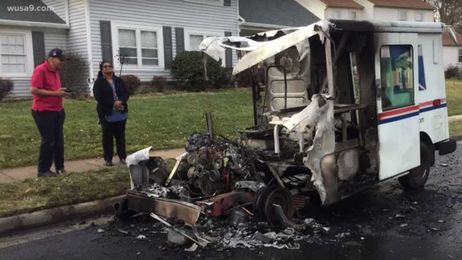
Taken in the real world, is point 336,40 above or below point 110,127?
above

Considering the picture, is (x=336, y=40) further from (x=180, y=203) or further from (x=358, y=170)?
(x=180, y=203)

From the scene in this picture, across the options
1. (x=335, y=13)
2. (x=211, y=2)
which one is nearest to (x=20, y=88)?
(x=211, y=2)

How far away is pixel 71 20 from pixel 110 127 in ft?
43.0

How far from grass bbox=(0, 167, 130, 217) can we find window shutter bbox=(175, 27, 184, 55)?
588 inches

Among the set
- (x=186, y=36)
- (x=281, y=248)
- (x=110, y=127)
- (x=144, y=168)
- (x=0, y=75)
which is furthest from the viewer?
(x=186, y=36)

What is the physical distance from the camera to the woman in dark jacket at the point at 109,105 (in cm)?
841

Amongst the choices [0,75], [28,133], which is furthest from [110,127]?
Result: [0,75]

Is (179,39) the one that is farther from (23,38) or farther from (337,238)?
(337,238)

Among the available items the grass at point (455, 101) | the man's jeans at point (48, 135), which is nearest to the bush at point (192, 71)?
the grass at point (455, 101)

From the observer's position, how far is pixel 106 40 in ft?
66.3

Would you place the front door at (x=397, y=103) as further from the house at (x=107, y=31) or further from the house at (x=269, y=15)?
the house at (x=269, y=15)

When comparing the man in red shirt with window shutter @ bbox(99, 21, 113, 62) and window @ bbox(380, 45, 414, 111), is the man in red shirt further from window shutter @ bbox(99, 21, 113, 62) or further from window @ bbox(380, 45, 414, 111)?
window shutter @ bbox(99, 21, 113, 62)

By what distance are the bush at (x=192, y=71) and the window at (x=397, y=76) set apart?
14.3m

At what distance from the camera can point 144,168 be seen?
20.4ft
